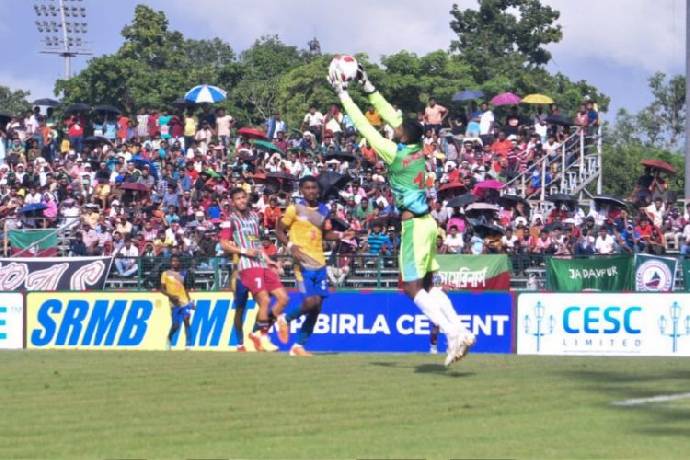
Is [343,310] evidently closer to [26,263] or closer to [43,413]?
[26,263]

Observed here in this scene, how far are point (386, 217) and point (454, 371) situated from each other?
51.4 ft

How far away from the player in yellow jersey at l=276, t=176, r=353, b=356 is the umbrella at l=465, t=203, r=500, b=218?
13.5 m

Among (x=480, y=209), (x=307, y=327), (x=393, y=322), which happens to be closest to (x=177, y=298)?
(x=393, y=322)

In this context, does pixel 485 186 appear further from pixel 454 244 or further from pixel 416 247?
pixel 416 247

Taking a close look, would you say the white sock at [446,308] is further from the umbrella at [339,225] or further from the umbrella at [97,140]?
the umbrella at [97,140]

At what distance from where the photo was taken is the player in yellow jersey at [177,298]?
23688mm

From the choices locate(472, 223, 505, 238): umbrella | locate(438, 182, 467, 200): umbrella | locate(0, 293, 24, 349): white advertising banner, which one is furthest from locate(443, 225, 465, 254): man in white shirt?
locate(0, 293, 24, 349): white advertising banner

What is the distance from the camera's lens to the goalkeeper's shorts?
13070 mm

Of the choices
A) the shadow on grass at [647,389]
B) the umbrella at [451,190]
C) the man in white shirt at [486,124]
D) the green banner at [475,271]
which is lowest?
the shadow on grass at [647,389]

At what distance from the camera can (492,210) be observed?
30.1m

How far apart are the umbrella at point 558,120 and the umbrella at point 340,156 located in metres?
5.55

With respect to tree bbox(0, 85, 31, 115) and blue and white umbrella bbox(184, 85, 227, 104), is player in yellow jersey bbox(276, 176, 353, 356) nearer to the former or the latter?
blue and white umbrella bbox(184, 85, 227, 104)

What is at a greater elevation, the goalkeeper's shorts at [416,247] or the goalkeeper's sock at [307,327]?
the goalkeeper's shorts at [416,247]

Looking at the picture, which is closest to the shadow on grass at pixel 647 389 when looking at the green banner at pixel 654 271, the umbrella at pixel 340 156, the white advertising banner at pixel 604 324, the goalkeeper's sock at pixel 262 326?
the goalkeeper's sock at pixel 262 326
